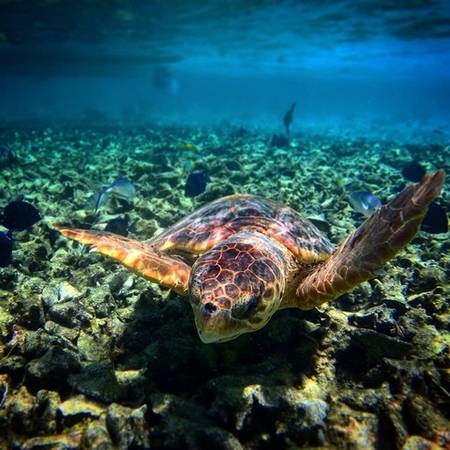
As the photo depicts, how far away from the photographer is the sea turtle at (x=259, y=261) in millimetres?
2201

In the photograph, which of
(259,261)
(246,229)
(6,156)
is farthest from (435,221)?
(6,156)

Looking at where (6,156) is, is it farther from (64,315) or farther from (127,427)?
(127,427)

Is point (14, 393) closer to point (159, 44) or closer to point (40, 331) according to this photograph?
point (40, 331)

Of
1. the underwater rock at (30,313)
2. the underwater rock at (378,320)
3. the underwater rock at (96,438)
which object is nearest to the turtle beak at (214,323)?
the underwater rock at (96,438)

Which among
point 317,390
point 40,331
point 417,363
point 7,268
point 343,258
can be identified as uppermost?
point 343,258

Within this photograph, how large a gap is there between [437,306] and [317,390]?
1751 millimetres

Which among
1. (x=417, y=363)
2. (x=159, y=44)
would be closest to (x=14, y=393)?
(x=417, y=363)

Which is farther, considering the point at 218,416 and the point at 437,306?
the point at 437,306

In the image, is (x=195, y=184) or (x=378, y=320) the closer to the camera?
(x=378, y=320)

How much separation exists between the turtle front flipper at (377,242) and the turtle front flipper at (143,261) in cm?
104

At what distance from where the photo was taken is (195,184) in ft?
22.9

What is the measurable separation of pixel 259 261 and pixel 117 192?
4.20 m

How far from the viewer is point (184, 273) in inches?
112

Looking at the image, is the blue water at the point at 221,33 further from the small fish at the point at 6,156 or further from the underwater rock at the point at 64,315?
the underwater rock at the point at 64,315
